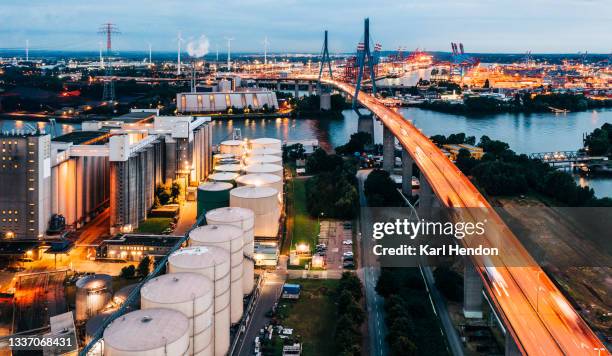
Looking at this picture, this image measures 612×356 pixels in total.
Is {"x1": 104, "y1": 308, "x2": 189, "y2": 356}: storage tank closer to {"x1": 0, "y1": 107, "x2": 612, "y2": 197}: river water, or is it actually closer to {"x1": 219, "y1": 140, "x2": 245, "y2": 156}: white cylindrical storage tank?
{"x1": 219, "y1": 140, "x2": 245, "y2": 156}: white cylindrical storage tank

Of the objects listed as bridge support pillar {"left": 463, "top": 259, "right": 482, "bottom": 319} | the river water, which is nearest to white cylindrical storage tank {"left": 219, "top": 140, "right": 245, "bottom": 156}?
the river water

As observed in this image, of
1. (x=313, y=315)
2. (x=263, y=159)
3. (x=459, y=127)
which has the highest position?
(x=459, y=127)

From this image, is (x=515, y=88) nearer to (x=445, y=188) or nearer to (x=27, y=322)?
(x=445, y=188)

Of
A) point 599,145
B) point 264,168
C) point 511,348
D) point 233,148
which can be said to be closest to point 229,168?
point 264,168

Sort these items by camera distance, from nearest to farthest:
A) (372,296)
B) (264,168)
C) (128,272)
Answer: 1. (372,296)
2. (128,272)
3. (264,168)

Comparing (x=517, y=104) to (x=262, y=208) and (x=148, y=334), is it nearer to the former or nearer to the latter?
(x=262, y=208)

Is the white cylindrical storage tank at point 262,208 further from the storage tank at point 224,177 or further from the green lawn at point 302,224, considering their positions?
the storage tank at point 224,177
